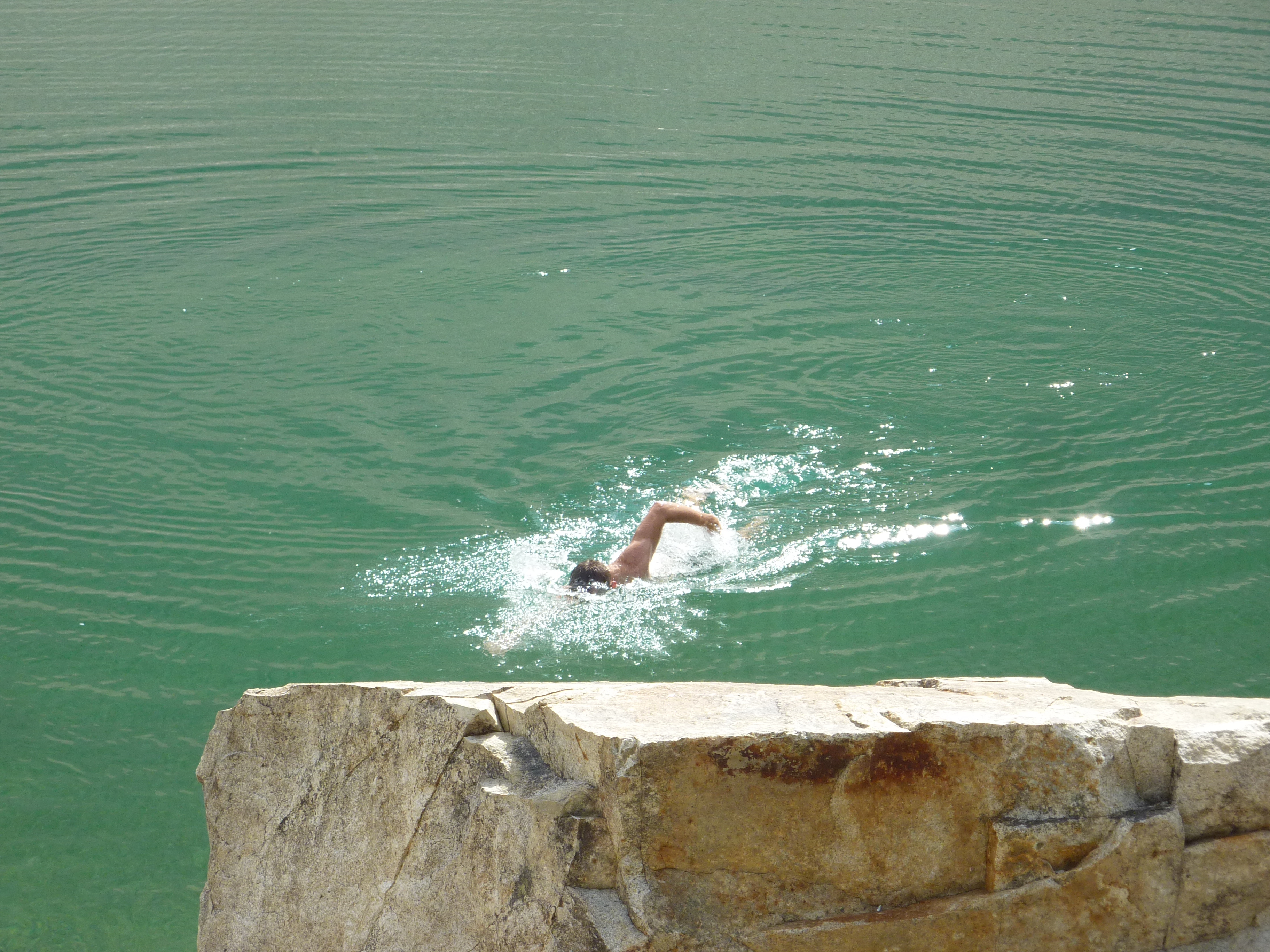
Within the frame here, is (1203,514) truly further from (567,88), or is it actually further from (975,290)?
(567,88)

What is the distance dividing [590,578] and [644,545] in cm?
48

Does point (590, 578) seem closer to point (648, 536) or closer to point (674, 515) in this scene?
point (648, 536)

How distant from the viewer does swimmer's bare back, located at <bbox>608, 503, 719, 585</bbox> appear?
303 inches

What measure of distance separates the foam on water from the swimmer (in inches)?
3.3

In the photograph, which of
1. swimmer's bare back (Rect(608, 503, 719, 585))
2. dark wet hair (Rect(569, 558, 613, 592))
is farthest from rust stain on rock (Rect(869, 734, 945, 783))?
swimmer's bare back (Rect(608, 503, 719, 585))

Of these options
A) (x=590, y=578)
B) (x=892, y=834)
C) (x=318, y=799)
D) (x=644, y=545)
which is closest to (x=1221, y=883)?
(x=892, y=834)

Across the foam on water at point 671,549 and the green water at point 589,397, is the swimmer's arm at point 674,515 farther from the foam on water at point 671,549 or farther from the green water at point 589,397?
the green water at point 589,397

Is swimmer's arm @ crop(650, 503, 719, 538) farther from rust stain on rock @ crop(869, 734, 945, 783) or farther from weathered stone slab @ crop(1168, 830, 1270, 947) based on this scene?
weathered stone slab @ crop(1168, 830, 1270, 947)

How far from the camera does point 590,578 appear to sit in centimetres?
748

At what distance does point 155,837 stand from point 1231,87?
19595 mm

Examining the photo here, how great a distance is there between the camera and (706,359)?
10.7 metres

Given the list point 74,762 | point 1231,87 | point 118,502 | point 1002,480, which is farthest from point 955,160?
point 74,762

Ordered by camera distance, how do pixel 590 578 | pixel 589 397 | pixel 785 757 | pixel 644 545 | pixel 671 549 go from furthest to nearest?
pixel 589 397
pixel 671 549
pixel 644 545
pixel 590 578
pixel 785 757

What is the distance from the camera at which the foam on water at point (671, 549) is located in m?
7.41
